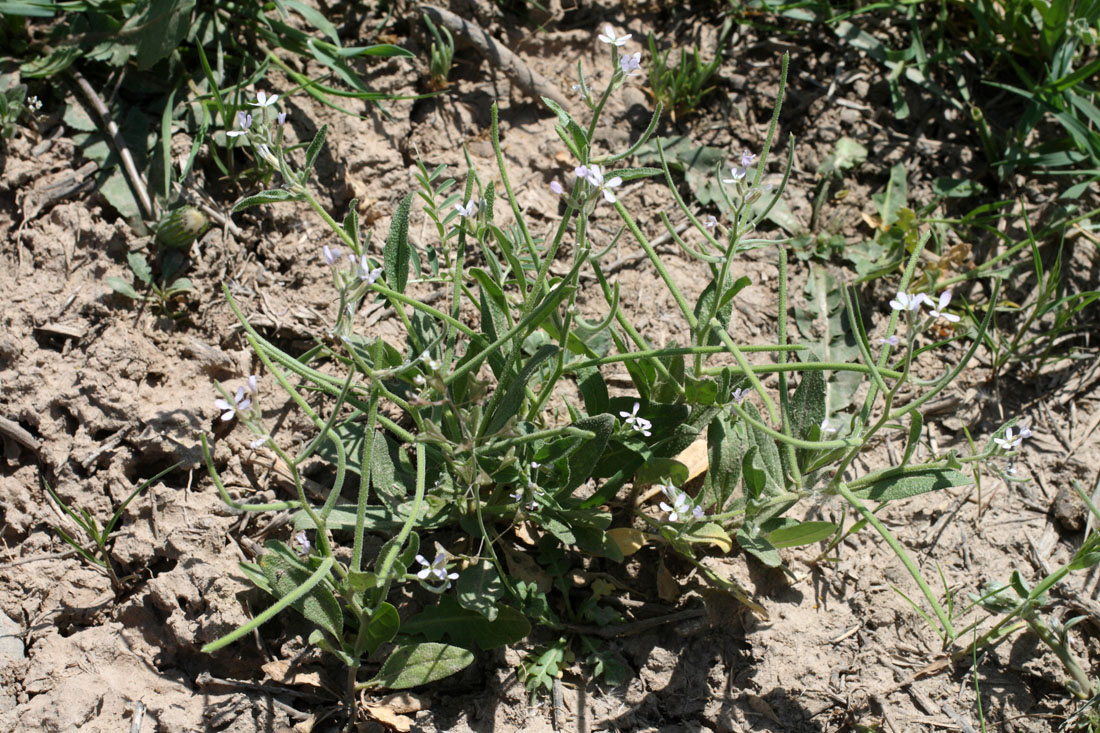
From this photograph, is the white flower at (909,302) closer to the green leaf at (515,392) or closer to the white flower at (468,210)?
the green leaf at (515,392)

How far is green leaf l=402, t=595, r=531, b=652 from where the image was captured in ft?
7.42

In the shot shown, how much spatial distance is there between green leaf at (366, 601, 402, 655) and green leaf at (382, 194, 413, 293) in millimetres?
851

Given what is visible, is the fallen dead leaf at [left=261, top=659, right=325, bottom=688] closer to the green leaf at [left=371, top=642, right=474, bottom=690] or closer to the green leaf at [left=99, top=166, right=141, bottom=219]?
the green leaf at [left=371, top=642, right=474, bottom=690]

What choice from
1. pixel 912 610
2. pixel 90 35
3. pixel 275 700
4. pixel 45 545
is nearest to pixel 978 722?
pixel 912 610

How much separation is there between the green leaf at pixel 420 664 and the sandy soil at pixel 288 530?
0.14 metres

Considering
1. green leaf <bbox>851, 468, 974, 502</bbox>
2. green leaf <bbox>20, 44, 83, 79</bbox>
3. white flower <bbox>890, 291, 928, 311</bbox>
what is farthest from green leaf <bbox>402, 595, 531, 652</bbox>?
green leaf <bbox>20, 44, 83, 79</bbox>

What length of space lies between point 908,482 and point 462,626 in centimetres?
124

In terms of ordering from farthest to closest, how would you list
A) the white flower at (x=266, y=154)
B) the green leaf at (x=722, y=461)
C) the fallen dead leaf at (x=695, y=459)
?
1. the fallen dead leaf at (x=695, y=459)
2. the green leaf at (x=722, y=461)
3. the white flower at (x=266, y=154)

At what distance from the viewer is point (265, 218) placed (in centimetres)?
309

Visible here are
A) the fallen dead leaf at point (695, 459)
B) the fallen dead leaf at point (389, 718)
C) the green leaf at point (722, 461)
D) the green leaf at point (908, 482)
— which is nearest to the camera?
the green leaf at point (908, 482)

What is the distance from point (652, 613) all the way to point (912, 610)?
0.85m

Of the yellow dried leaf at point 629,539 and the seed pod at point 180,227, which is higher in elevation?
the seed pod at point 180,227

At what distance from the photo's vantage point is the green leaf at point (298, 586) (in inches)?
79.8

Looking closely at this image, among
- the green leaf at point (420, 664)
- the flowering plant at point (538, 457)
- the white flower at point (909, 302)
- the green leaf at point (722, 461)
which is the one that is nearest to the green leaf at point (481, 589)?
the flowering plant at point (538, 457)
